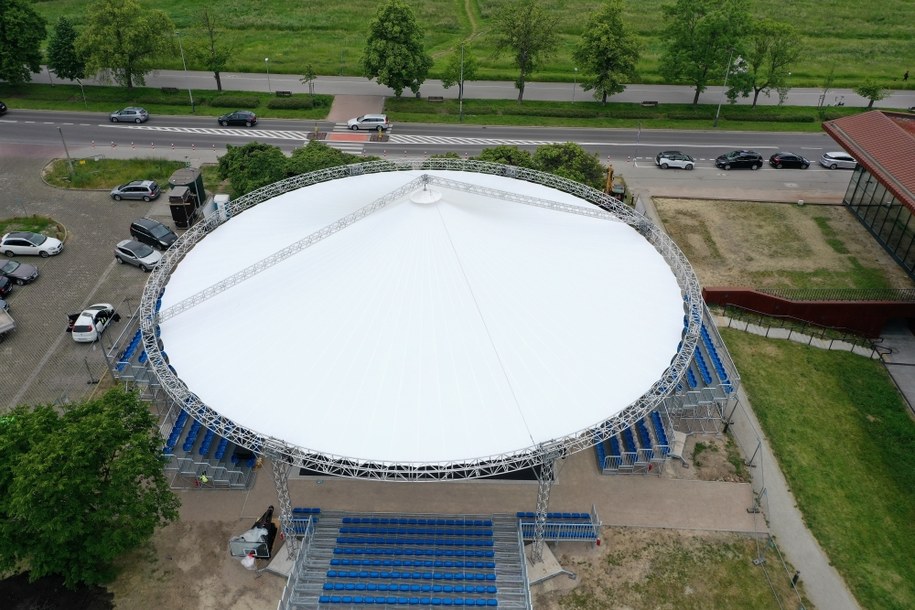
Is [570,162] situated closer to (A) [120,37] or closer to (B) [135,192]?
(B) [135,192]

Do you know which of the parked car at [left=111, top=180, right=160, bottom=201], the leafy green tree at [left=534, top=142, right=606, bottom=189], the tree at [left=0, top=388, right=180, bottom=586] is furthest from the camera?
the parked car at [left=111, top=180, right=160, bottom=201]

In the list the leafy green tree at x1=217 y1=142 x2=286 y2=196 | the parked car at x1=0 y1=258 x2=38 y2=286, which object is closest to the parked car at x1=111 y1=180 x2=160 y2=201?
the leafy green tree at x1=217 y1=142 x2=286 y2=196

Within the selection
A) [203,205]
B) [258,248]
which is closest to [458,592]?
[258,248]

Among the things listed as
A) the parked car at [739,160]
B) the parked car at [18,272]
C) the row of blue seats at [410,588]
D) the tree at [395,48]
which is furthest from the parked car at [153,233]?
the parked car at [739,160]

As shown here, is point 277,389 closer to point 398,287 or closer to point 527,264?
point 398,287

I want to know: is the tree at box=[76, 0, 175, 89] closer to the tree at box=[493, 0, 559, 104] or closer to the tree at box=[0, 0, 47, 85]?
the tree at box=[0, 0, 47, 85]

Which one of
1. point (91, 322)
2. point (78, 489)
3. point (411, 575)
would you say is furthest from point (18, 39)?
point (411, 575)
